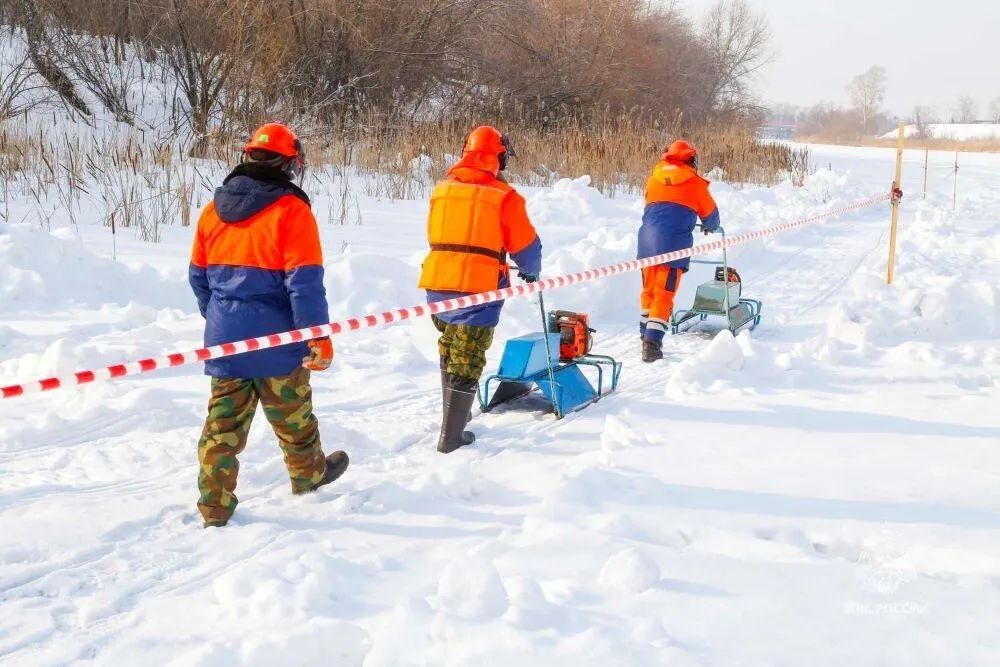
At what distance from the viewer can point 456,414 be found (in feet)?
15.9

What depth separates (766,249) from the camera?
1198 cm

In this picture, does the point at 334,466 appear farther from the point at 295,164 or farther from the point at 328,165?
the point at 328,165

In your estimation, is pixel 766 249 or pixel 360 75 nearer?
pixel 766 249

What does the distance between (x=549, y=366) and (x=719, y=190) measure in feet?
42.4

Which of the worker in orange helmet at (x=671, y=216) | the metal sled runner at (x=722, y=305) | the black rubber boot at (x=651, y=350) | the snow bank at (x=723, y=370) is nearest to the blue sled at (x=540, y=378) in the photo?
the snow bank at (x=723, y=370)

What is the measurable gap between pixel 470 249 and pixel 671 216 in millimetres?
2866

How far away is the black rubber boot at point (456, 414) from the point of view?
4.82m

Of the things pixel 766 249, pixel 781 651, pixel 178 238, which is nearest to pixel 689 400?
pixel 781 651

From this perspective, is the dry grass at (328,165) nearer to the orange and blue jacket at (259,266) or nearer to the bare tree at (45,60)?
the bare tree at (45,60)

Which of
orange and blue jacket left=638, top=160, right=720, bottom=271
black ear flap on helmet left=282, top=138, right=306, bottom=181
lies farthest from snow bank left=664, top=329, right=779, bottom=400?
black ear flap on helmet left=282, top=138, right=306, bottom=181

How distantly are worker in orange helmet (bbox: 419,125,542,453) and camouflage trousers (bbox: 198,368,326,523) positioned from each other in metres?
0.97

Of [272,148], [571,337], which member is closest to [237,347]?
[272,148]

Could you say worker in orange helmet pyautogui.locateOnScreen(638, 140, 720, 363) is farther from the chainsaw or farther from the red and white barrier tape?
the red and white barrier tape

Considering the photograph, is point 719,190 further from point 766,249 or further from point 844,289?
point 844,289
